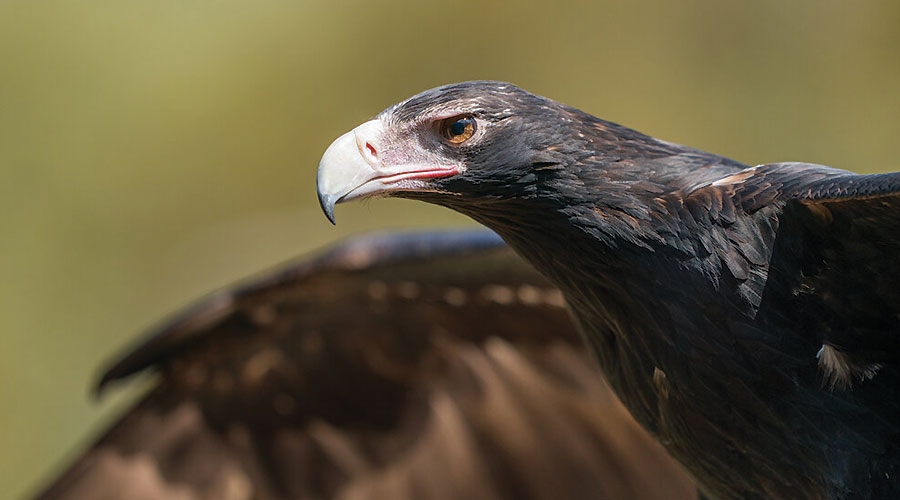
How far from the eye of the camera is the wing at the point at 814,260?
2.80 metres

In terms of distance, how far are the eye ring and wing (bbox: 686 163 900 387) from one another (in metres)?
0.58

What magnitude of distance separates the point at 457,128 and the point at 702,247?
0.69 meters

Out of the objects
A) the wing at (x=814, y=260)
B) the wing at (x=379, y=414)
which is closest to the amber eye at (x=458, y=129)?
the wing at (x=814, y=260)

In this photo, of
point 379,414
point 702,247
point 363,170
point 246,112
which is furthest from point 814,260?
point 246,112

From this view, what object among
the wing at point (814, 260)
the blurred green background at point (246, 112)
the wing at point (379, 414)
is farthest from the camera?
the blurred green background at point (246, 112)

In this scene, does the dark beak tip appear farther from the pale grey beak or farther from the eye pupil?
the eye pupil

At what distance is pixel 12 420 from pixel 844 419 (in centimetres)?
919

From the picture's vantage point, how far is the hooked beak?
2883 mm

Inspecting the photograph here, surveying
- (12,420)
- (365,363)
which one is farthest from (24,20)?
(365,363)

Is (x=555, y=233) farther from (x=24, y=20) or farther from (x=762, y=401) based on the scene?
(x=24, y=20)

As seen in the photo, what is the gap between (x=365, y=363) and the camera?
538 centimetres

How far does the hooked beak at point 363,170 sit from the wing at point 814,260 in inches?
28.0

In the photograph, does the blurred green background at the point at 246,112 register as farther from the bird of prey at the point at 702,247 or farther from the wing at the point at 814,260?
the wing at the point at 814,260

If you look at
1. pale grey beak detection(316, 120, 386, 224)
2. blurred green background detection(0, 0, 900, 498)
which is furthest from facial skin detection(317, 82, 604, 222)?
blurred green background detection(0, 0, 900, 498)
